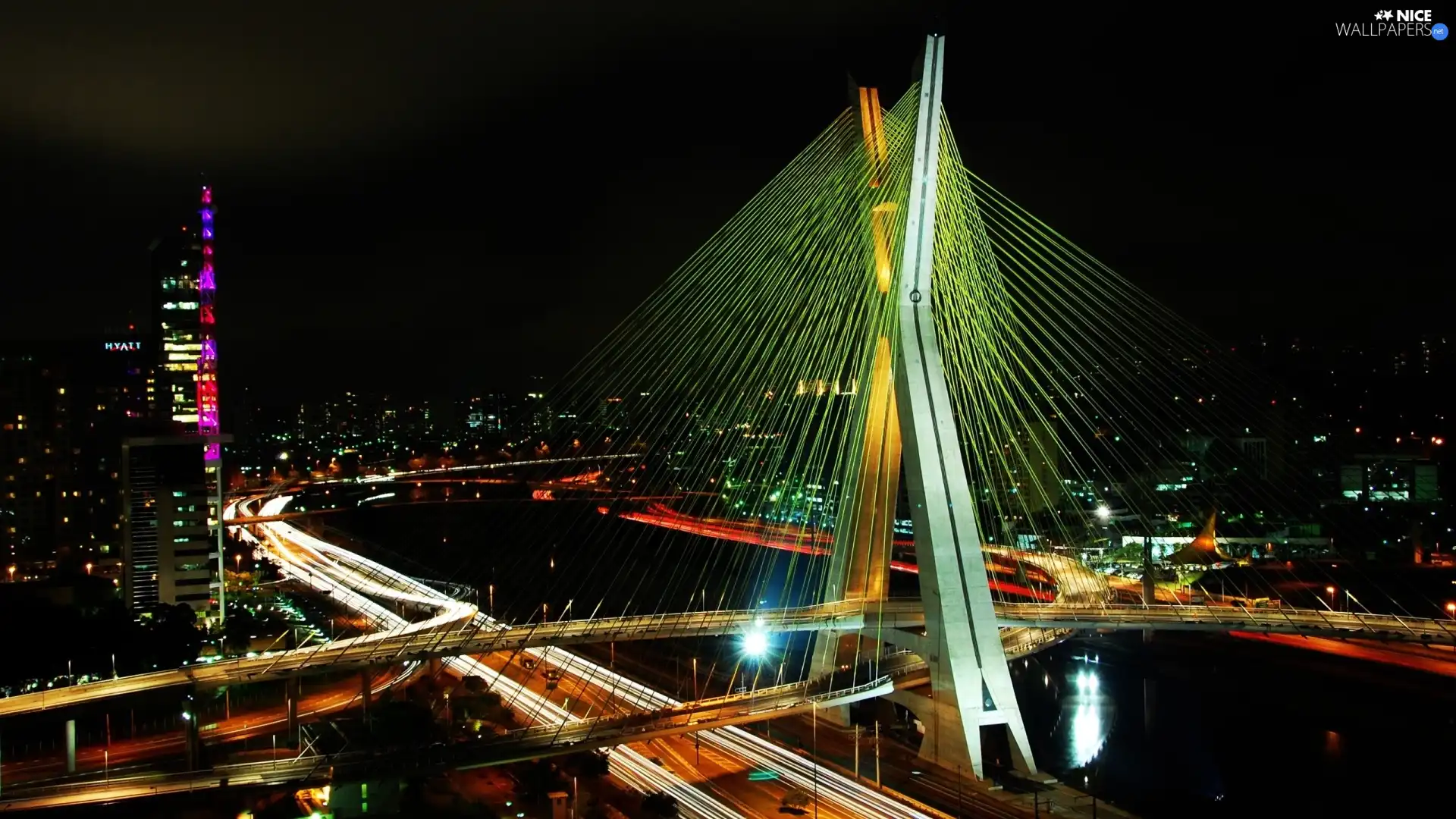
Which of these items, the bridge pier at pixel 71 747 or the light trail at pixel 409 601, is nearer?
the light trail at pixel 409 601

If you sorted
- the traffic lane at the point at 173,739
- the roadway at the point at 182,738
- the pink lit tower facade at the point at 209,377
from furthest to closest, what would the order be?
the pink lit tower facade at the point at 209,377
the traffic lane at the point at 173,739
the roadway at the point at 182,738

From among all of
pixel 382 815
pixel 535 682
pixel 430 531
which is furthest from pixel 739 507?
pixel 382 815

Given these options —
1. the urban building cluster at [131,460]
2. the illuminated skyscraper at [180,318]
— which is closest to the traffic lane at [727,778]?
the urban building cluster at [131,460]

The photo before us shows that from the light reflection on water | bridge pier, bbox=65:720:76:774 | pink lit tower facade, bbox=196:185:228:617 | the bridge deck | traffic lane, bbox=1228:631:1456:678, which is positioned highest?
pink lit tower facade, bbox=196:185:228:617

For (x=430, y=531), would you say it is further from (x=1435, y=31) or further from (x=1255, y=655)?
(x=1435, y=31)

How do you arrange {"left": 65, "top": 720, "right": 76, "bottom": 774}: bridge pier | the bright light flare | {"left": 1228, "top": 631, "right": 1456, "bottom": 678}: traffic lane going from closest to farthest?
1. {"left": 65, "top": 720, "right": 76, "bottom": 774}: bridge pier
2. {"left": 1228, "top": 631, "right": 1456, "bottom": 678}: traffic lane
3. the bright light flare

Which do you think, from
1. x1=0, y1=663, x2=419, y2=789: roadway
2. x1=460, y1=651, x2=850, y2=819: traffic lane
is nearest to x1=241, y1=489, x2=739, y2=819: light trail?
x1=460, y1=651, x2=850, y2=819: traffic lane

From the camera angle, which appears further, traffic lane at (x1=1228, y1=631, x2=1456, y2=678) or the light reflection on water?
traffic lane at (x1=1228, y1=631, x2=1456, y2=678)

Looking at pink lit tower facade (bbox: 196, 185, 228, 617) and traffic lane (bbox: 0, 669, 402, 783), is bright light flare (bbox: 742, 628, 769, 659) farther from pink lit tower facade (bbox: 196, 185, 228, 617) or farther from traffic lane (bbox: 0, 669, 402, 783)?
pink lit tower facade (bbox: 196, 185, 228, 617)

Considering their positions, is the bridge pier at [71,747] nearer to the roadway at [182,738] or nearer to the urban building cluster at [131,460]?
the roadway at [182,738]
